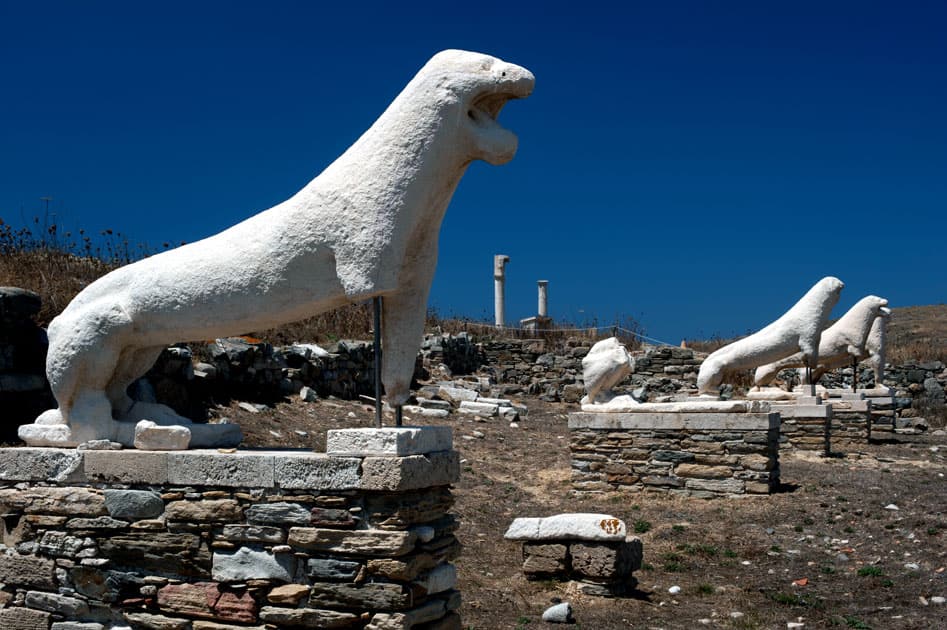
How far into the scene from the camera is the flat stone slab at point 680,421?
10.5 metres

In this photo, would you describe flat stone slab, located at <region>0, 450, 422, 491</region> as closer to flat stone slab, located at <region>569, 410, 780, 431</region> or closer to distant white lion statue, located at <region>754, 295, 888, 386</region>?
flat stone slab, located at <region>569, 410, 780, 431</region>

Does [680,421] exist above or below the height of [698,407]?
below

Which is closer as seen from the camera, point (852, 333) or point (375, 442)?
point (375, 442)

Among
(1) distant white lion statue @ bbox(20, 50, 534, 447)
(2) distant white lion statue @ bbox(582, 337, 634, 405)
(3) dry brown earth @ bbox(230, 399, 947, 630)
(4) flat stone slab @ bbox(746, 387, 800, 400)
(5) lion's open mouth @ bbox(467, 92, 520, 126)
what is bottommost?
(3) dry brown earth @ bbox(230, 399, 947, 630)

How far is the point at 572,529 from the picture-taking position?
686 centimetres

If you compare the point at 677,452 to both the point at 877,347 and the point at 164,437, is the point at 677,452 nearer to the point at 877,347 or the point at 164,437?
the point at 164,437

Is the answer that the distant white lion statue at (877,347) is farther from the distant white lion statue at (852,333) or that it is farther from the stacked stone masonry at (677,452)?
the stacked stone masonry at (677,452)

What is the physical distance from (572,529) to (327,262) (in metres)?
3.40

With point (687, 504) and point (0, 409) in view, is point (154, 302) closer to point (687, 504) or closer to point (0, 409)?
point (0, 409)

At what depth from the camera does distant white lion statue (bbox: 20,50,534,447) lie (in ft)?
14.8

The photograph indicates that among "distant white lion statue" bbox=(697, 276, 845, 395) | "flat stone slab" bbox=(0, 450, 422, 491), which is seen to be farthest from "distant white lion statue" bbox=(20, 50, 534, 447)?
"distant white lion statue" bbox=(697, 276, 845, 395)

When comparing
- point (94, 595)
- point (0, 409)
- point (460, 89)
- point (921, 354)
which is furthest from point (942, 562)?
point (921, 354)

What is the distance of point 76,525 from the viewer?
16.0 ft

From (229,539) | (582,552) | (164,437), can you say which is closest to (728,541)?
(582,552)
